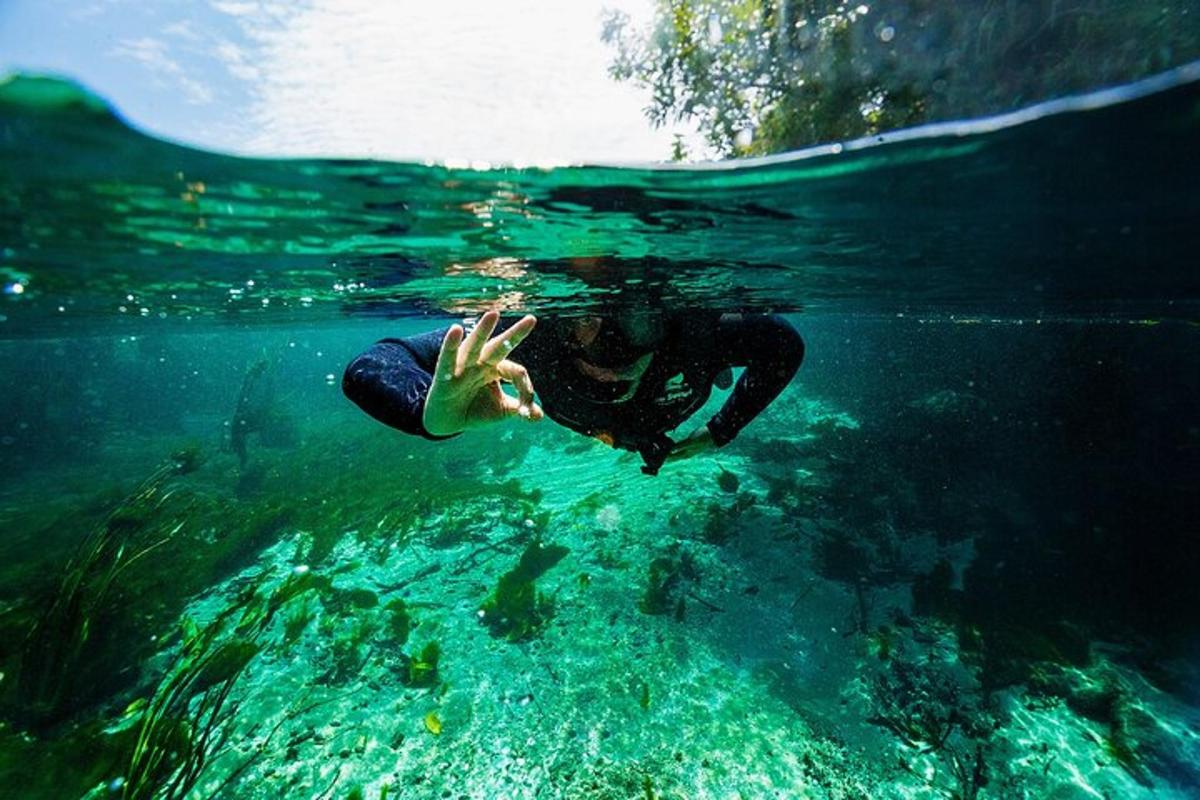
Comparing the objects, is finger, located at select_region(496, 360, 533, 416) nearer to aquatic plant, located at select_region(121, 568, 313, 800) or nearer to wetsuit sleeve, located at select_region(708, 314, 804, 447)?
wetsuit sleeve, located at select_region(708, 314, 804, 447)

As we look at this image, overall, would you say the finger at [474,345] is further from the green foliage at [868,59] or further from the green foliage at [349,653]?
the green foliage at [349,653]

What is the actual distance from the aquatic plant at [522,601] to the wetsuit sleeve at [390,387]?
20.4 feet

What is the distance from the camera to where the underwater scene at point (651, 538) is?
15.8ft

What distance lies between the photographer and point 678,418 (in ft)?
18.4

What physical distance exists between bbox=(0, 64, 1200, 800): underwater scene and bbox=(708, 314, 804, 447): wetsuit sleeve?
0.24ft

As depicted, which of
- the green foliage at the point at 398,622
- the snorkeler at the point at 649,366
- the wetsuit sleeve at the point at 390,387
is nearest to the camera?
the wetsuit sleeve at the point at 390,387

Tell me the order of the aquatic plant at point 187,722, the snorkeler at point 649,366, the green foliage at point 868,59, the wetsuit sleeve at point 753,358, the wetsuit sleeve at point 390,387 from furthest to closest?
the aquatic plant at point 187,722
the wetsuit sleeve at point 753,358
the snorkeler at point 649,366
the green foliage at point 868,59
the wetsuit sleeve at point 390,387

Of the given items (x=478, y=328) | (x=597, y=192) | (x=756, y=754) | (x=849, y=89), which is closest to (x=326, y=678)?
(x=756, y=754)

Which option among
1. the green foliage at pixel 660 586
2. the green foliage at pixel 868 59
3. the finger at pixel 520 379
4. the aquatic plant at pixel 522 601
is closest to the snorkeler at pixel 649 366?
the finger at pixel 520 379

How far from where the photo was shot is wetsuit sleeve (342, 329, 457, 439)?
3.05m

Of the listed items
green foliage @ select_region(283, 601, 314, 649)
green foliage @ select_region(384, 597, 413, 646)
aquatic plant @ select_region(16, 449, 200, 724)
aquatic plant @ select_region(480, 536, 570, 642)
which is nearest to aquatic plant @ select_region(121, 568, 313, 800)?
green foliage @ select_region(283, 601, 314, 649)

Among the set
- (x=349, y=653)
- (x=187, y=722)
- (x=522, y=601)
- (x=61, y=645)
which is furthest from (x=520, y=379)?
(x=61, y=645)

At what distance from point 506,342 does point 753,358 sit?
10.9ft

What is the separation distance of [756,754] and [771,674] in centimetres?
145
